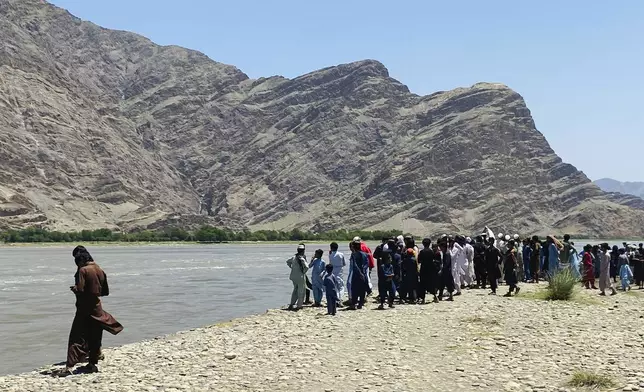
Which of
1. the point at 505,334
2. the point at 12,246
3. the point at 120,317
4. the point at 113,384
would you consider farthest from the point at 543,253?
the point at 12,246

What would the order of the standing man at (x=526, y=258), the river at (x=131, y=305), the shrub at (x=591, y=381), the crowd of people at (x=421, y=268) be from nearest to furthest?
the shrub at (x=591, y=381) → the river at (x=131, y=305) → the crowd of people at (x=421, y=268) → the standing man at (x=526, y=258)

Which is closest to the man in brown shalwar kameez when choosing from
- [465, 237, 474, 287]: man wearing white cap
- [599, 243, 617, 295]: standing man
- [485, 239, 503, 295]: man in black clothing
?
[485, 239, 503, 295]: man in black clothing

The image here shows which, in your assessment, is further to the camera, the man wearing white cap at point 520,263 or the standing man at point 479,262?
the man wearing white cap at point 520,263

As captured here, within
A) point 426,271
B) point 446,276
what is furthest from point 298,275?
point 446,276

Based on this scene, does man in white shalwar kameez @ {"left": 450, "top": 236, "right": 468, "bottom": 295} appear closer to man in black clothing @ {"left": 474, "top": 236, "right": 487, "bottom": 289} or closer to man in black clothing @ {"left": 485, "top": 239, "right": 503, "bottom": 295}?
man in black clothing @ {"left": 474, "top": 236, "right": 487, "bottom": 289}

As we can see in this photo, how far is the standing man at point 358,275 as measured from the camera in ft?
71.6

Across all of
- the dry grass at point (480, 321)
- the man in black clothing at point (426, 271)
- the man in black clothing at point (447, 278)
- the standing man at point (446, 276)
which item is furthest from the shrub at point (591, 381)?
the man in black clothing at point (447, 278)

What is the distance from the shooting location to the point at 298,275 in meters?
23.5

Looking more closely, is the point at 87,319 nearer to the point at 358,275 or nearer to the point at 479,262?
the point at 358,275

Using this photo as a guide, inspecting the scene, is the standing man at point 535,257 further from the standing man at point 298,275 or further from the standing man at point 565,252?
the standing man at point 298,275

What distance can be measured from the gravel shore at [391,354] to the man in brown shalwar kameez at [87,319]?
1.44 ft

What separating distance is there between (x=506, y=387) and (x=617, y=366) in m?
2.57

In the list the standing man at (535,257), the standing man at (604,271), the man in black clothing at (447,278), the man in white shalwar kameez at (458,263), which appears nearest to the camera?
the man in black clothing at (447,278)

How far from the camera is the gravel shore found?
1262 cm
